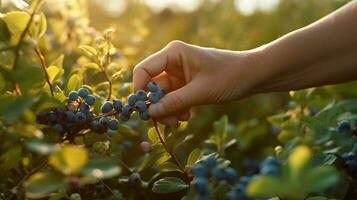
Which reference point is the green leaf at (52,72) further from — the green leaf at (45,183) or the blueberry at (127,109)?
the green leaf at (45,183)

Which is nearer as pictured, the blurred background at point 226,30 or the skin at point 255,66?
the skin at point 255,66

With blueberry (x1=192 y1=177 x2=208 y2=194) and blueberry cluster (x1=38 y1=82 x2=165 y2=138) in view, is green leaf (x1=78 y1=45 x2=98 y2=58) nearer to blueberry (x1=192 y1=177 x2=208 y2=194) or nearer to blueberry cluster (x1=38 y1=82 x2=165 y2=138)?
blueberry cluster (x1=38 y1=82 x2=165 y2=138)

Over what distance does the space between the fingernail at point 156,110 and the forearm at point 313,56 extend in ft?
1.13

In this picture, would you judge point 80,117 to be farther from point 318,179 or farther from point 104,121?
point 318,179

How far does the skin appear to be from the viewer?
155 centimetres

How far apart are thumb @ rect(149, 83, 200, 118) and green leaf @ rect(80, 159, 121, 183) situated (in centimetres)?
48

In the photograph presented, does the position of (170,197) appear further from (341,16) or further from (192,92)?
(341,16)

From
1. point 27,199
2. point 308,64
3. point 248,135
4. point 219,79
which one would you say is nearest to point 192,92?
point 219,79

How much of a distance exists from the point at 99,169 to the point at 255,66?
0.81 meters

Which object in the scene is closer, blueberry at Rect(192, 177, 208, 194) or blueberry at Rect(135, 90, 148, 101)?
blueberry at Rect(192, 177, 208, 194)

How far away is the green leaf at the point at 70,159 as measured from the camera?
852mm

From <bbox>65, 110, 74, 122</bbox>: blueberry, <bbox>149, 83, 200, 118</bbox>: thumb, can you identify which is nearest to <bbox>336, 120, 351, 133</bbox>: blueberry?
<bbox>149, 83, 200, 118</bbox>: thumb

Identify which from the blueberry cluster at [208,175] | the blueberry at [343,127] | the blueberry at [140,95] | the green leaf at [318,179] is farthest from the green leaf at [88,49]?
the green leaf at [318,179]

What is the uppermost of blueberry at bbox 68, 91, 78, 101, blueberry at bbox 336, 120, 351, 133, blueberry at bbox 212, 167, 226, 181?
blueberry at bbox 68, 91, 78, 101
